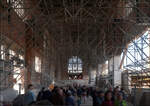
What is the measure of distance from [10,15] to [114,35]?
37.3 feet

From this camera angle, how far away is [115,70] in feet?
101

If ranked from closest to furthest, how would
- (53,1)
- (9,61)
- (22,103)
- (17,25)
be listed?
(22,103), (9,61), (17,25), (53,1)

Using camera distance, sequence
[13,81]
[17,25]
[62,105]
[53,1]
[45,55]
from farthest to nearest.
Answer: [45,55] < [53,1] < [17,25] < [13,81] < [62,105]

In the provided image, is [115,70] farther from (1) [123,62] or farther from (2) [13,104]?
(2) [13,104]

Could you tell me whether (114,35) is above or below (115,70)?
above

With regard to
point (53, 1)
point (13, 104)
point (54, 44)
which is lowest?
point (13, 104)

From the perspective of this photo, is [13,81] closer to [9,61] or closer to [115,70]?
[9,61]

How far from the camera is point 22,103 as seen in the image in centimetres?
1235

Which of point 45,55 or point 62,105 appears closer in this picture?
point 62,105

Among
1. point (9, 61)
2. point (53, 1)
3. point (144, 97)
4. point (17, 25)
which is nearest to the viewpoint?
point (144, 97)

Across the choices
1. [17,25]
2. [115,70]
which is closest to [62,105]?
[17,25]

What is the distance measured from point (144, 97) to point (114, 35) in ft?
52.3

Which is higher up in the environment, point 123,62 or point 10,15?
point 10,15

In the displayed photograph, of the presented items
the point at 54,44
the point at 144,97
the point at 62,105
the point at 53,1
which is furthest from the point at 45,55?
the point at 62,105
